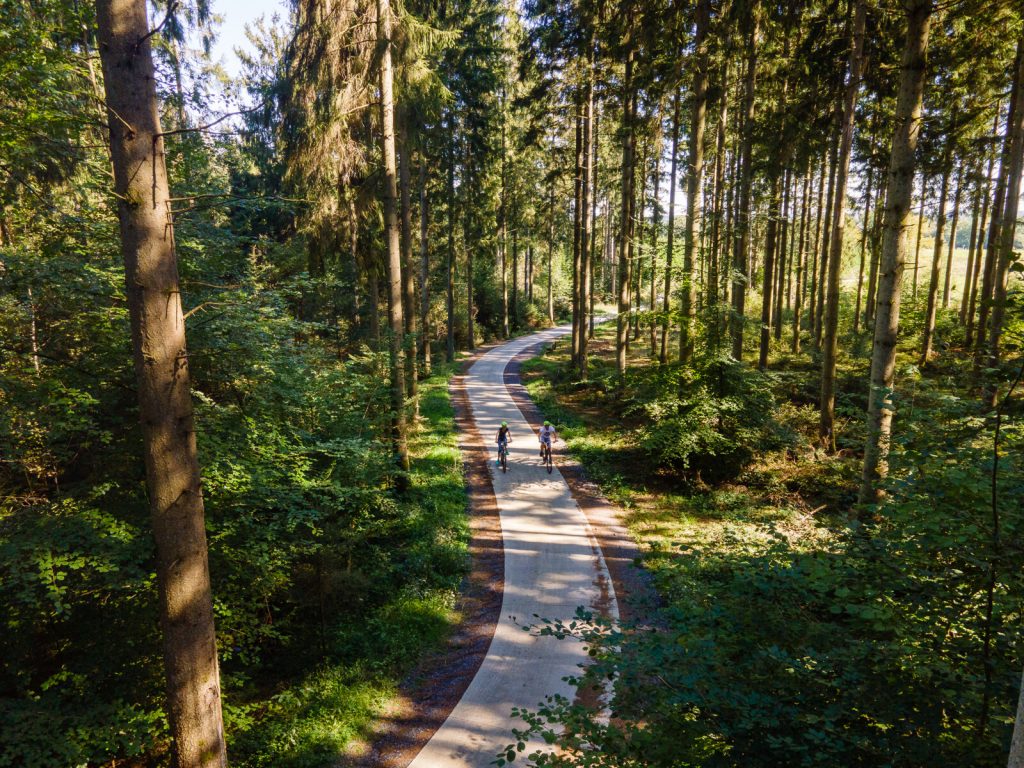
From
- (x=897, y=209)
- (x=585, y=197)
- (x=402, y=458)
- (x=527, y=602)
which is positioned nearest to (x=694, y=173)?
(x=897, y=209)

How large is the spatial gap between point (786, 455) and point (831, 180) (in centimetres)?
1387

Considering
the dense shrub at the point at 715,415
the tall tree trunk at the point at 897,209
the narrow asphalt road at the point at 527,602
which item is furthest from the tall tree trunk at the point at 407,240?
the tall tree trunk at the point at 897,209

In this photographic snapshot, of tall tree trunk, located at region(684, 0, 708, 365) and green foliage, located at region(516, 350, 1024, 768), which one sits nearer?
green foliage, located at region(516, 350, 1024, 768)

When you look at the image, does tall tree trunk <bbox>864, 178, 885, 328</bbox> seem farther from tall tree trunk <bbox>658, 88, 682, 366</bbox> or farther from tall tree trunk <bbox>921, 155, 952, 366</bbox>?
tall tree trunk <bbox>658, 88, 682, 366</bbox>

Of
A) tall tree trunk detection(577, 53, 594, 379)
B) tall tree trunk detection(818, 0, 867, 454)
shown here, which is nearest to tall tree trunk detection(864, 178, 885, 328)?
tall tree trunk detection(818, 0, 867, 454)

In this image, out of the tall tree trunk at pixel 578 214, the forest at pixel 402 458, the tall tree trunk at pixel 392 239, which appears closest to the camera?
the forest at pixel 402 458

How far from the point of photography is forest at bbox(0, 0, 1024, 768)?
396cm

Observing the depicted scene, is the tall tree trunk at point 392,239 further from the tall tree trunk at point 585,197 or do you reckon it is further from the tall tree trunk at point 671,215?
the tall tree trunk at point 585,197

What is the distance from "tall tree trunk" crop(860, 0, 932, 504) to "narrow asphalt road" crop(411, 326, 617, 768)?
5385 mm

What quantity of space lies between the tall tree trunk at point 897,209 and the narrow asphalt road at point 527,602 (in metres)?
5.39

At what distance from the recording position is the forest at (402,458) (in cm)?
396

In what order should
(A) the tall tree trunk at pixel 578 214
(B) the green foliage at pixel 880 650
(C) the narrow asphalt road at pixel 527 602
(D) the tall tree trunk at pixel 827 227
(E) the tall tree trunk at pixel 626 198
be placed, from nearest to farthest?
(B) the green foliage at pixel 880 650 → (C) the narrow asphalt road at pixel 527 602 → (E) the tall tree trunk at pixel 626 198 → (D) the tall tree trunk at pixel 827 227 → (A) the tall tree trunk at pixel 578 214

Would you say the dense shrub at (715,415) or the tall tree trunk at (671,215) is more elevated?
the tall tree trunk at (671,215)

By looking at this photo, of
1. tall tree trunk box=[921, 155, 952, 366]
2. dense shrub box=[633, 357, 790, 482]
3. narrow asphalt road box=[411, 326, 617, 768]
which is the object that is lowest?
narrow asphalt road box=[411, 326, 617, 768]
